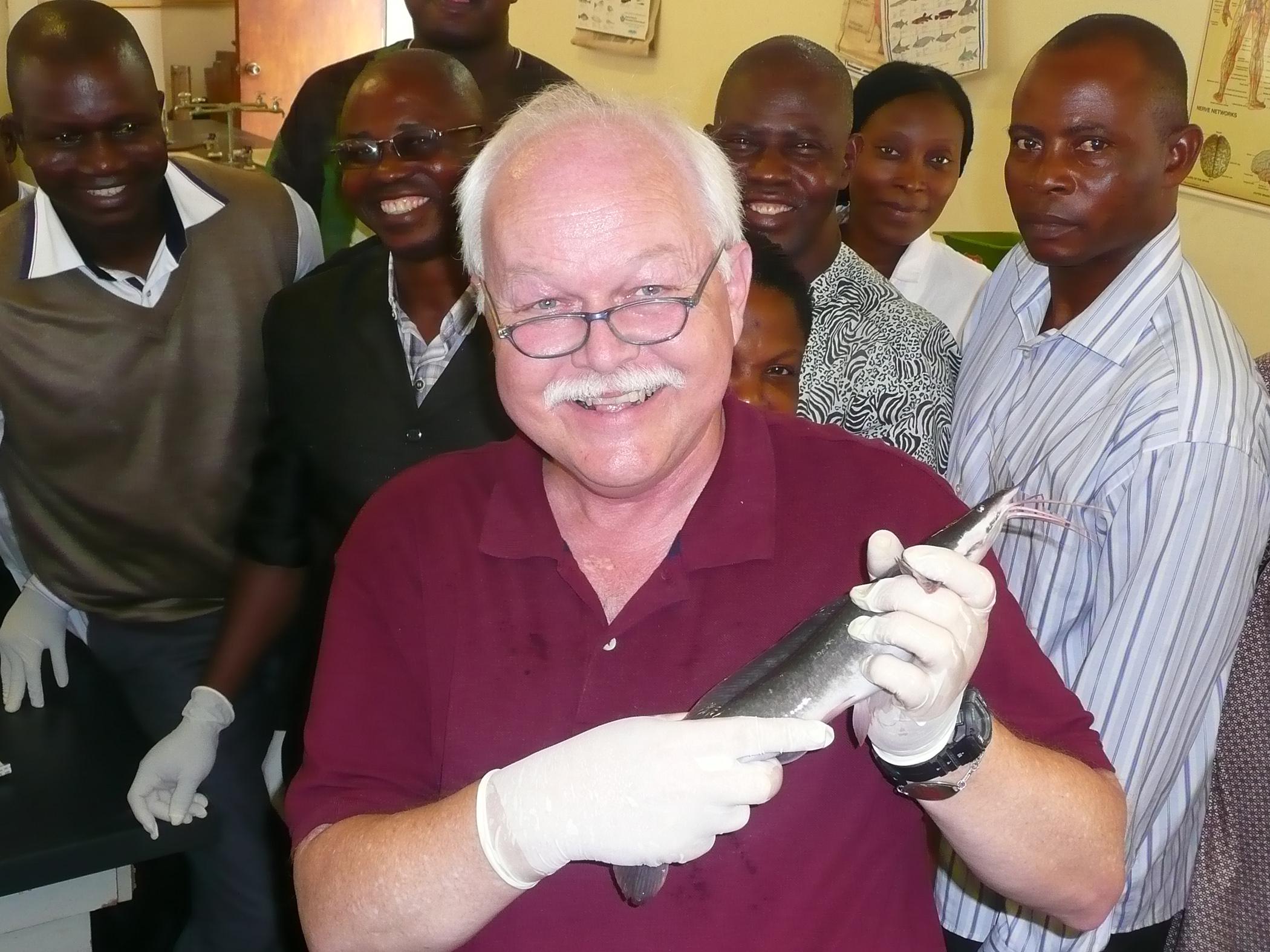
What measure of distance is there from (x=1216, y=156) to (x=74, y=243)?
8.64 ft

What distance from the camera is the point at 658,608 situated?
127cm

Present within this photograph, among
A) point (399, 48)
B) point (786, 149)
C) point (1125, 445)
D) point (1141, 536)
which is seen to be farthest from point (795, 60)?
point (399, 48)

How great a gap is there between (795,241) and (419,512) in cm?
94

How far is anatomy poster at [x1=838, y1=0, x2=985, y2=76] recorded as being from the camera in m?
3.31

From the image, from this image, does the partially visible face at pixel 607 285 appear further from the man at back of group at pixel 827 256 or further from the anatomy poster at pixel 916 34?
the anatomy poster at pixel 916 34

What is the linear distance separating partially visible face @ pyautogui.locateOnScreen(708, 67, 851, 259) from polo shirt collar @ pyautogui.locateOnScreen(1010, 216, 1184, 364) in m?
0.51

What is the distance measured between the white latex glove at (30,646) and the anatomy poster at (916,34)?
282 centimetres

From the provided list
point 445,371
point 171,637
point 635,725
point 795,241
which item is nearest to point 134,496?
point 171,637

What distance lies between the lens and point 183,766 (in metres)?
2.25

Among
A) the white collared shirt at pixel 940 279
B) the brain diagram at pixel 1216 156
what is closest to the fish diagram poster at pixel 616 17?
the white collared shirt at pixel 940 279

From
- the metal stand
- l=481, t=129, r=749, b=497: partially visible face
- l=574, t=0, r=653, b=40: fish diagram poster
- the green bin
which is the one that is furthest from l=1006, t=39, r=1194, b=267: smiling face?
the metal stand

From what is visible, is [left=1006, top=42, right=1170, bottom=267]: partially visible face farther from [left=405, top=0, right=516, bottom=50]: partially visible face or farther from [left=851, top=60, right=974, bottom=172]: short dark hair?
[left=405, top=0, right=516, bottom=50]: partially visible face

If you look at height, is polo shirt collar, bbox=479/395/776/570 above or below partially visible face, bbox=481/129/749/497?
below

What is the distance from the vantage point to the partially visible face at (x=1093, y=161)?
1.71 metres
